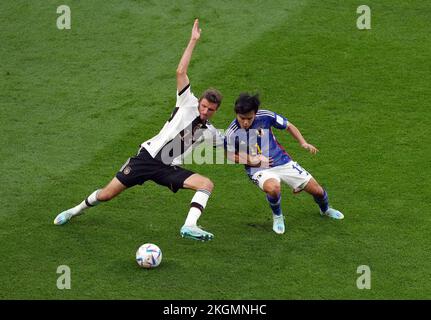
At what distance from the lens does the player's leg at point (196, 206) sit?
30.7 feet

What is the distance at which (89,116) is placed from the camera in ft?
42.0

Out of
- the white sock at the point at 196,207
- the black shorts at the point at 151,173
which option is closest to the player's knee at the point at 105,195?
the black shorts at the point at 151,173

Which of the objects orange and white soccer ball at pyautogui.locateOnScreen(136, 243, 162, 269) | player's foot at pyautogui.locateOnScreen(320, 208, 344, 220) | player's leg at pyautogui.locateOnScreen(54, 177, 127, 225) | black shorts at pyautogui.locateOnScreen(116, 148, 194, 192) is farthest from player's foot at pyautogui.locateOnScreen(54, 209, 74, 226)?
player's foot at pyautogui.locateOnScreen(320, 208, 344, 220)

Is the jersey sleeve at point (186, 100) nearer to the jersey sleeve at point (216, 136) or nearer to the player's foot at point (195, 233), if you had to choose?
the jersey sleeve at point (216, 136)

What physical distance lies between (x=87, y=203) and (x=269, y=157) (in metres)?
2.06

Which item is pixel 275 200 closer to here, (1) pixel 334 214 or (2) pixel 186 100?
(1) pixel 334 214

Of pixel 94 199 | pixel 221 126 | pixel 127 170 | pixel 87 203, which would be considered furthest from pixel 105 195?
pixel 221 126

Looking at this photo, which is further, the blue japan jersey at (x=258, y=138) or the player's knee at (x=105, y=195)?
the blue japan jersey at (x=258, y=138)

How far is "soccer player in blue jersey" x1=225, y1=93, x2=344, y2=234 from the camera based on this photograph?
10.1 meters

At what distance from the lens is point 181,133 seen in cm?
997

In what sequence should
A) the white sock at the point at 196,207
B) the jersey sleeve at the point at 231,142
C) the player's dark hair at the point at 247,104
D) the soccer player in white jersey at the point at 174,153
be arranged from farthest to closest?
the jersey sleeve at the point at 231,142 → the soccer player in white jersey at the point at 174,153 → the player's dark hair at the point at 247,104 → the white sock at the point at 196,207

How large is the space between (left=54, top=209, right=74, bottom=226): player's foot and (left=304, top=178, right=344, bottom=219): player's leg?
2616 mm

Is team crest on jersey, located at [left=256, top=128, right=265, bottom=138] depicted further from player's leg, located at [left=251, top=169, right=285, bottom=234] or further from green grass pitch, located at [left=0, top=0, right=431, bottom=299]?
green grass pitch, located at [left=0, top=0, right=431, bottom=299]

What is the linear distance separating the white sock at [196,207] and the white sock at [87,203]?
1.20 meters
